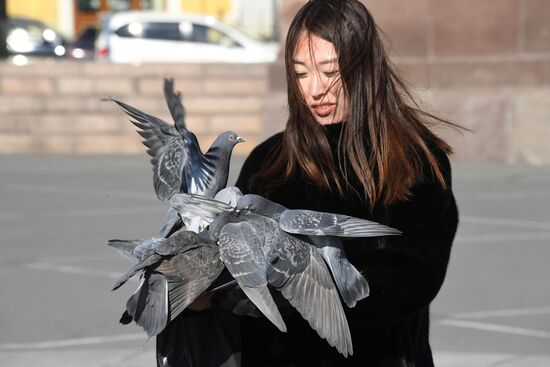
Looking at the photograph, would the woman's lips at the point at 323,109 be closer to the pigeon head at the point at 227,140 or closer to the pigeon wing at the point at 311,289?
the pigeon head at the point at 227,140

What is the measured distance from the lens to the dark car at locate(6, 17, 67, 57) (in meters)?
26.4

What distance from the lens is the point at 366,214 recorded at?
247 centimetres

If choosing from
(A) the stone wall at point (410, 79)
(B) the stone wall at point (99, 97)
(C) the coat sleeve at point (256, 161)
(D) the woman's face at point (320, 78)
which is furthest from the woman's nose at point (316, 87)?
(B) the stone wall at point (99, 97)

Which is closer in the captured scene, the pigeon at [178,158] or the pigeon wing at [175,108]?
the pigeon at [178,158]

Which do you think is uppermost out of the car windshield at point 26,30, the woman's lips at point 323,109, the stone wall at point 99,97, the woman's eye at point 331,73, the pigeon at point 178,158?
the car windshield at point 26,30

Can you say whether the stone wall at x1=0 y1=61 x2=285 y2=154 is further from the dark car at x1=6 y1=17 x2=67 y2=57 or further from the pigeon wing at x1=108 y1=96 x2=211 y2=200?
the pigeon wing at x1=108 y1=96 x2=211 y2=200

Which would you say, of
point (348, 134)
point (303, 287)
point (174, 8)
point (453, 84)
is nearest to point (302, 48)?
point (348, 134)

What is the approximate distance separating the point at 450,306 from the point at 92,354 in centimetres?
209

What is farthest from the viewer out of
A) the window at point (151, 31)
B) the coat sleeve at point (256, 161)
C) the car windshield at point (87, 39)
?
the car windshield at point (87, 39)

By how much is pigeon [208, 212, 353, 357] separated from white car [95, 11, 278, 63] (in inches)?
766

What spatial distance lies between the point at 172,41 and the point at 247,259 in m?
20.7

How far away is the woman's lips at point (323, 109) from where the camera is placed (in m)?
2.55

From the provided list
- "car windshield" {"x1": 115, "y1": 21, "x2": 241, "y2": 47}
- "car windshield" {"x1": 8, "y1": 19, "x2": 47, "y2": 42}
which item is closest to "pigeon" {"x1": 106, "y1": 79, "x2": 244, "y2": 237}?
"car windshield" {"x1": 115, "y1": 21, "x2": 241, "y2": 47}

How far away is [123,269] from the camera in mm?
7547
